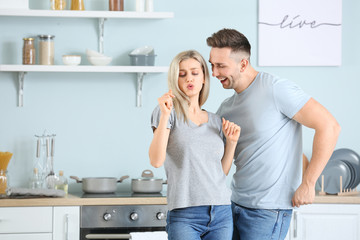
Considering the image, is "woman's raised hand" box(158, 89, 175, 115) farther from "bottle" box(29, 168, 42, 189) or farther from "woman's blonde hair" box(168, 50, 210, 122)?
"bottle" box(29, 168, 42, 189)

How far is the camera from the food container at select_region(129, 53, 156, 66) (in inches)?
149

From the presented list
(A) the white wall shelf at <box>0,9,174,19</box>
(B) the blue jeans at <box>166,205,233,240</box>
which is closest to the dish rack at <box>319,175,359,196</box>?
(A) the white wall shelf at <box>0,9,174,19</box>

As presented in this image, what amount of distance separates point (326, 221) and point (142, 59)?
1.53 metres

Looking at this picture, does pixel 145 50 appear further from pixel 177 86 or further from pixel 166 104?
pixel 166 104

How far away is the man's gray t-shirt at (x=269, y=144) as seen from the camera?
2.34m

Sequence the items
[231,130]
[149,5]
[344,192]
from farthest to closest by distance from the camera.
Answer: [149,5] < [344,192] < [231,130]

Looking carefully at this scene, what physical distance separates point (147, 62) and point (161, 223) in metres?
1.03

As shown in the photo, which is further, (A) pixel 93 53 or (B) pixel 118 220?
(A) pixel 93 53

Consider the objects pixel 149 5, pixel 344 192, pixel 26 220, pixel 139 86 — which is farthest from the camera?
pixel 139 86

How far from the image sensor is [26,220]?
135 inches

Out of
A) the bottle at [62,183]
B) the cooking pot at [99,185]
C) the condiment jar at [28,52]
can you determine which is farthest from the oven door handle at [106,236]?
the condiment jar at [28,52]

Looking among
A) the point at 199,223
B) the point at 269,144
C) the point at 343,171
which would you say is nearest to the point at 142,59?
the point at 343,171

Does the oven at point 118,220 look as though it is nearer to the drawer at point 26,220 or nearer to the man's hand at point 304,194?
the drawer at point 26,220

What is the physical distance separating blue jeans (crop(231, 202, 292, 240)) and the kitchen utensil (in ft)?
5.12
